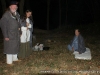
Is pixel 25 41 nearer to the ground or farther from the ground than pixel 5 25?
nearer to the ground

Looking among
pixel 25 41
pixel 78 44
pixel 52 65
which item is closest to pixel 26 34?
pixel 25 41

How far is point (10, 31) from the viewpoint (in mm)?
7477

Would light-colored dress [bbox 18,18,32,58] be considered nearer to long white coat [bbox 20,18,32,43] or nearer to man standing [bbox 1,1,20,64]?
long white coat [bbox 20,18,32,43]

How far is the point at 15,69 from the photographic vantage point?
24.3 ft

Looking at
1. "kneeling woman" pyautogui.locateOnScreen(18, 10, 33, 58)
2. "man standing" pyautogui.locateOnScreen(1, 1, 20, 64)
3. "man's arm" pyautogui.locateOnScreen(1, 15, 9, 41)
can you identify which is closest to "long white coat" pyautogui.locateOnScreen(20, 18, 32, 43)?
"kneeling woman" pyautogui.locateOnScreen(18, 10, 33, 58)

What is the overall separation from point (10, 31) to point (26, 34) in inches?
44.7

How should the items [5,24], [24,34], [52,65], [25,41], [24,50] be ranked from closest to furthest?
[5,24], [52,65], [24,34], [25,41], [24,50]

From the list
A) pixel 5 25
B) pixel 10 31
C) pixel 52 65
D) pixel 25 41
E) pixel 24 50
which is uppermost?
pixel 5 25

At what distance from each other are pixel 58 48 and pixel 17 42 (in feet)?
12.5

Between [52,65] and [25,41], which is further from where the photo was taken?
[25,41]

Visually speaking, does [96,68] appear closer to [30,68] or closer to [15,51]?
[30,68]

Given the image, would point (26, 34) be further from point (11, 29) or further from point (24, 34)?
point (11, 29)

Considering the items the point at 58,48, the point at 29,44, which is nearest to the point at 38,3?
the point at 58,48

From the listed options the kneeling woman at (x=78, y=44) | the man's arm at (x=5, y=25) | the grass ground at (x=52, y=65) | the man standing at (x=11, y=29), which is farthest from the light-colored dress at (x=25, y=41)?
the kneeling woman at (x=78, y=44)
